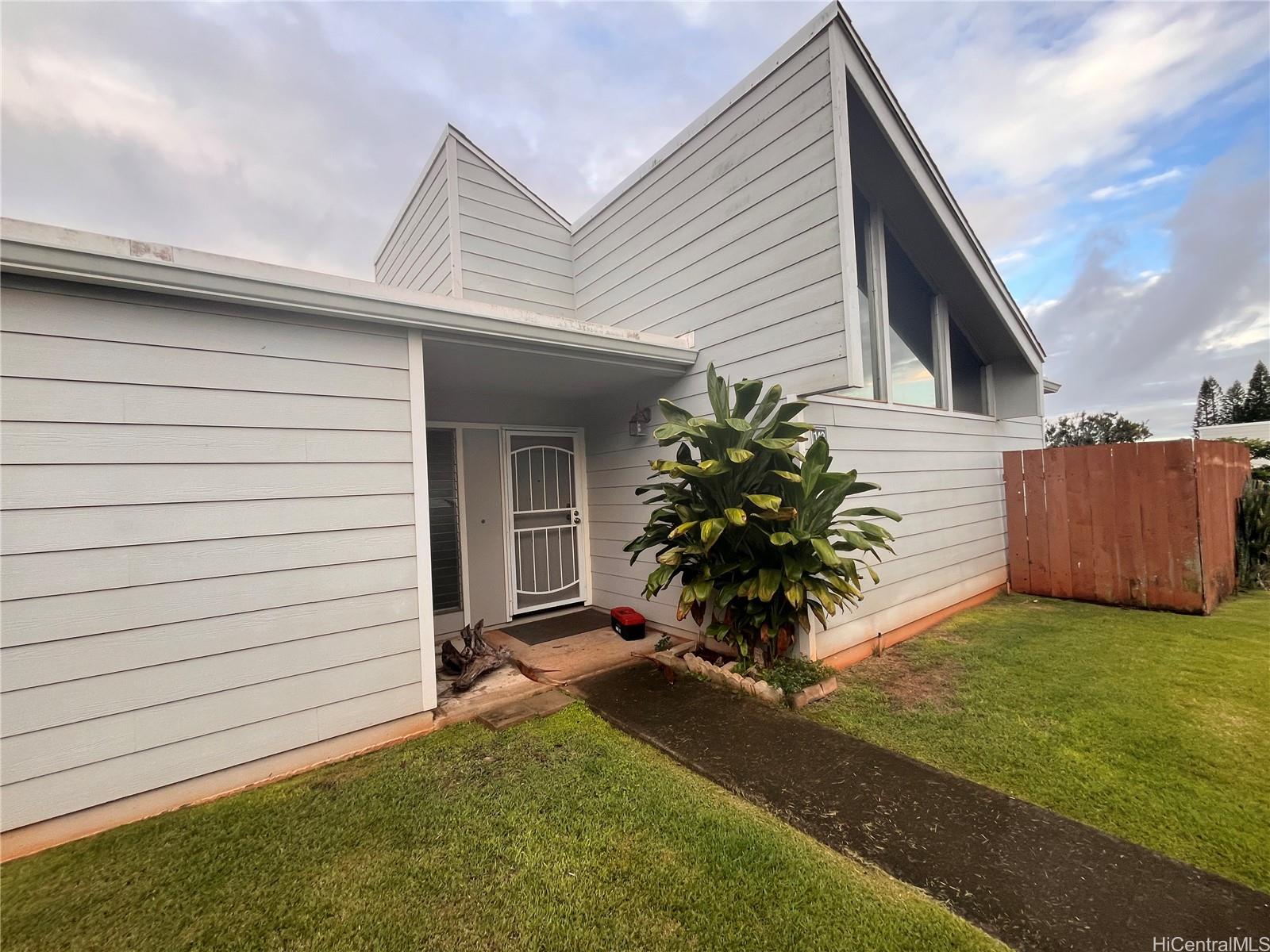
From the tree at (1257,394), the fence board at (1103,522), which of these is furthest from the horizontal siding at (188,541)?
the tree at (1257,394)

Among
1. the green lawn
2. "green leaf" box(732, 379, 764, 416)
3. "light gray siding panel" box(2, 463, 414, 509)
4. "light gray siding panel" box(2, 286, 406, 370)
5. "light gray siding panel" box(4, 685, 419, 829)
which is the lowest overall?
the green lawn

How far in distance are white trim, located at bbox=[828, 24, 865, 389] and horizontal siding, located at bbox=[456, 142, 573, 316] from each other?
142 inches

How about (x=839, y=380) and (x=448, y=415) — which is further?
(x=448, y=415)

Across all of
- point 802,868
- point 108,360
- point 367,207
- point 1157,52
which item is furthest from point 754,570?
point 367,207

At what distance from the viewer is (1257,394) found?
99.3 ft

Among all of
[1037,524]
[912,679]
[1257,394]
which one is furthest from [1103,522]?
[1257,394]

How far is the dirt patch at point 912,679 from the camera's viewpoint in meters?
3.18

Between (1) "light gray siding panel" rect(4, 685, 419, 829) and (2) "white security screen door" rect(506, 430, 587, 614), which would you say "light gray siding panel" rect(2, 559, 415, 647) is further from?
(2) "white security screen door" rect(506, 430, 587, 614)

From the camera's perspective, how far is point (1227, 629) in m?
4.27

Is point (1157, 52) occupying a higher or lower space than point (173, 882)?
higher

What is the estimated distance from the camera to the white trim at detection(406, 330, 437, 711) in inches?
117

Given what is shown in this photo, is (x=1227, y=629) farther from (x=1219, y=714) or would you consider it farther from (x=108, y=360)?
(x=108, y=360)

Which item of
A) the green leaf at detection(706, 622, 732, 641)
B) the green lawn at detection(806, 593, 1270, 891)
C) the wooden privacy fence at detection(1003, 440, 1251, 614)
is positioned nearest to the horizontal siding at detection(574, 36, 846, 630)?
the green leaf at detection(706, 622, 732, 641)

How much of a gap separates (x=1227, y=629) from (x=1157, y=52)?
19.0ft
